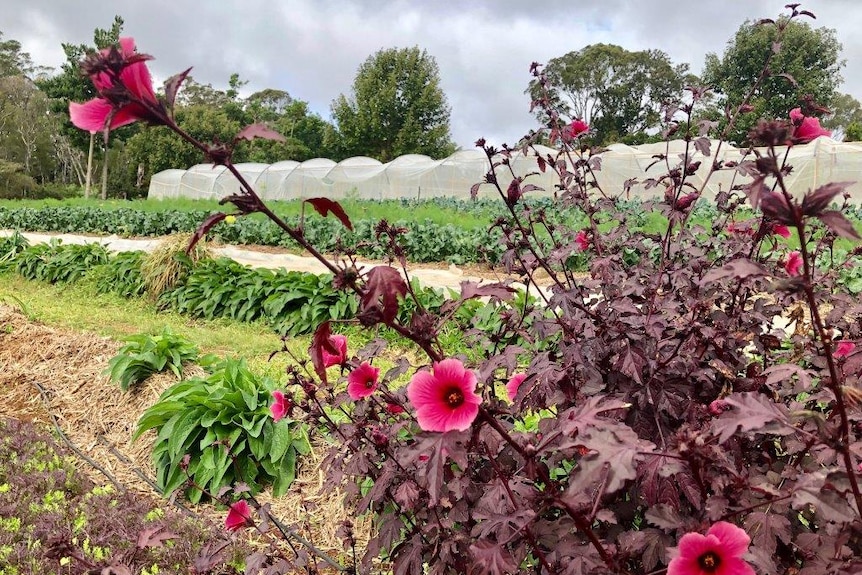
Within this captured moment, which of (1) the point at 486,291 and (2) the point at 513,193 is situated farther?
(2) the point at 513,193

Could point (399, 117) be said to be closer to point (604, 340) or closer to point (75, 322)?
point (75, 322)

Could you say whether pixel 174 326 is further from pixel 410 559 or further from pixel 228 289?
pixel 410 559

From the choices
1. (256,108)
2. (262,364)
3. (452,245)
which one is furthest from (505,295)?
Result: (256,108)

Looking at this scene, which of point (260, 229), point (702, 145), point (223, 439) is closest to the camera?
point (702, 145)

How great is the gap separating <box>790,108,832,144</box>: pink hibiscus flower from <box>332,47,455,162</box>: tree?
32304mm

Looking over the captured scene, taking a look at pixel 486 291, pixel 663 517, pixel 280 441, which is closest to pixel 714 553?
pixel 663 517

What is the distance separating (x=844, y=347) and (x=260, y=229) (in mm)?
10813

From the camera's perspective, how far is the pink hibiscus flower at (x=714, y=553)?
81 cm

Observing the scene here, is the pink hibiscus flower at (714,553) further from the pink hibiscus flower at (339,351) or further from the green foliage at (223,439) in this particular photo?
the green foliage at (223,439)

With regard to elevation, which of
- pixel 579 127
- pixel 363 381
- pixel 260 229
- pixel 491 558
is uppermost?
pixel 579 127

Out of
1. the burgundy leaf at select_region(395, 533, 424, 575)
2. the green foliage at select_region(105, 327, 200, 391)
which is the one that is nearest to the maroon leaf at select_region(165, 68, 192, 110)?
the burgundy leaf at select_region(395, 533, 424, 575)

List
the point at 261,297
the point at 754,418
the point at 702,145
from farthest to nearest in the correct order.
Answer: the point at 261,297 < the point at 702,145 < the point at 754,418

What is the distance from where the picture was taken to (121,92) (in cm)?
75

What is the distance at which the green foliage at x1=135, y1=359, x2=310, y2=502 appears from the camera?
2688 mm
